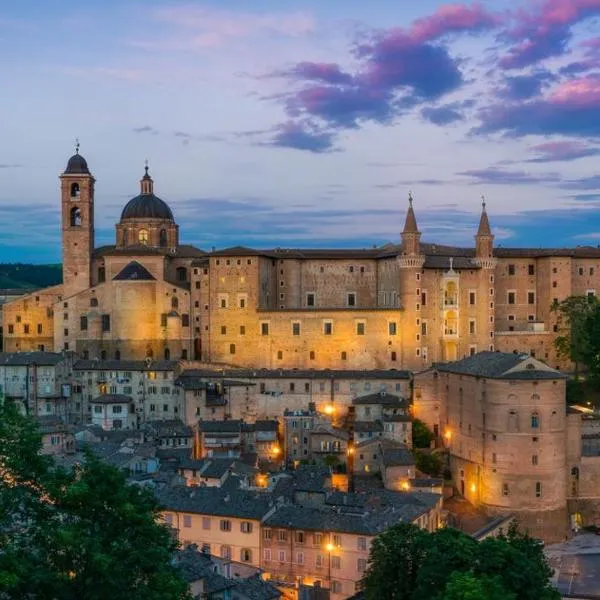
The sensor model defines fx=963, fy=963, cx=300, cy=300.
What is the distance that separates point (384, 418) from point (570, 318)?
17.9 m

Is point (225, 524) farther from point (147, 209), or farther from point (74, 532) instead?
point (147, 209)

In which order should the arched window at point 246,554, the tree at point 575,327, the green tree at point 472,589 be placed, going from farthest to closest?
the tree at point 575,327
the arched window at point 246,554
the green tree at point 472,589

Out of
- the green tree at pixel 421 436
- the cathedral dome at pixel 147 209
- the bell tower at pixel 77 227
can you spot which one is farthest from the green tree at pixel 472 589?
the cathedral dome at pixel 147 209

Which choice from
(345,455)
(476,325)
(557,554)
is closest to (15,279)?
(476,325)

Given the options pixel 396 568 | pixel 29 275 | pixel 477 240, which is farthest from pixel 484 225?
pixel 29 275

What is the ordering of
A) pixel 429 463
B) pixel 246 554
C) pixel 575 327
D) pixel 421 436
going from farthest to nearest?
pixel 575 327 → pixel 421 436 → pixel 429 463 → pixel 246 554

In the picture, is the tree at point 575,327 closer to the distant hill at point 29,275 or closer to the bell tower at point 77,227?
the bell tower at point 77,227

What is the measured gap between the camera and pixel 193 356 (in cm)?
6606

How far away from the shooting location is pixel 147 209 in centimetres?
7662

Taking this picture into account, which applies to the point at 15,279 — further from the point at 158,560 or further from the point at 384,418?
the point at 158,560

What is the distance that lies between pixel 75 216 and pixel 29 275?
8721cm

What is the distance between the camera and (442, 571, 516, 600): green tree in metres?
20.9

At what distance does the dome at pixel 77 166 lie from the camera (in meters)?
70.6

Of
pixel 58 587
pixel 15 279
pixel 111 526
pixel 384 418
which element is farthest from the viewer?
→ pixel 15 279
